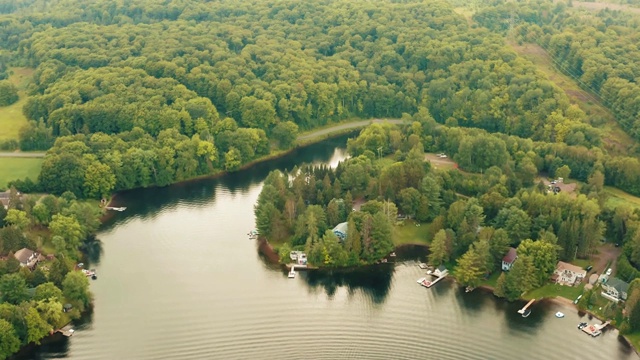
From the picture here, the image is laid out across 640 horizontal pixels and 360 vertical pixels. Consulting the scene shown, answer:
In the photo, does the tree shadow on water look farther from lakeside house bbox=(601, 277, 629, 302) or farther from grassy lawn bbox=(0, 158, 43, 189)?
grassy lawn bbox=(0, 158, 43, 189)

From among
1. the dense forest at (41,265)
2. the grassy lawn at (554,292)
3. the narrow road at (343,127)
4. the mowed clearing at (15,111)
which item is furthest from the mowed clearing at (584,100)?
the mowed clearing at (15,111)

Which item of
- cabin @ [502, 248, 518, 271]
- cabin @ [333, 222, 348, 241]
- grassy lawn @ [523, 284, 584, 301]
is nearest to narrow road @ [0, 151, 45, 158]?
cabin @ [333, 222, 348, 241]

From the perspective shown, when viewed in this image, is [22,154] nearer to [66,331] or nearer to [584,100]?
[66,331]

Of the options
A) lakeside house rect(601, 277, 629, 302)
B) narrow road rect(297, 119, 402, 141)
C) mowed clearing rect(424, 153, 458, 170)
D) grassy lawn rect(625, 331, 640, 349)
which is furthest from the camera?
narrow road rect(297, 119, 402, 141)

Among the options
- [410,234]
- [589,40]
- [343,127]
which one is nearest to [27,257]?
[410,234]

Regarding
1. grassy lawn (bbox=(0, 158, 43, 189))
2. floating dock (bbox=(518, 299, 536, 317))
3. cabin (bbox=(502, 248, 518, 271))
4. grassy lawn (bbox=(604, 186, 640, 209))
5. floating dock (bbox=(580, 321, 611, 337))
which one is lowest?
floating dock (bbox=(580, 321, 611, 337))

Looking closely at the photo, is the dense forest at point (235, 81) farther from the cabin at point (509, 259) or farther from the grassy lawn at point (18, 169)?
the cabin at point (509, 259)

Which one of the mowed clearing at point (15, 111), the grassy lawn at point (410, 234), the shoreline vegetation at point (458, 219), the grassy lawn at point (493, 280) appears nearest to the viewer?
the shoreline vegetation at point (458, 219)

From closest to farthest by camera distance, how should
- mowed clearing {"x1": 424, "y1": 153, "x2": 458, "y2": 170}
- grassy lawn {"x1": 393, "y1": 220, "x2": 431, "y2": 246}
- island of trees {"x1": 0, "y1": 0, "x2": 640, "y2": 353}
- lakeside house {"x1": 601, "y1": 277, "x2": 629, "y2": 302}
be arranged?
lakeside house {"x1": 601, "y1": 277, "x2": 629, "y2": 302}, island of trees {"x1": 0, "y1": 0, "x2": 640, "y2": 353}, grassy lawn {"x1": 393, "y1": 220, "x2": 431, "y2": 246}, mowed clearing {"x1": 424, "y1": 153, "x2": 458, "y2": 170}
